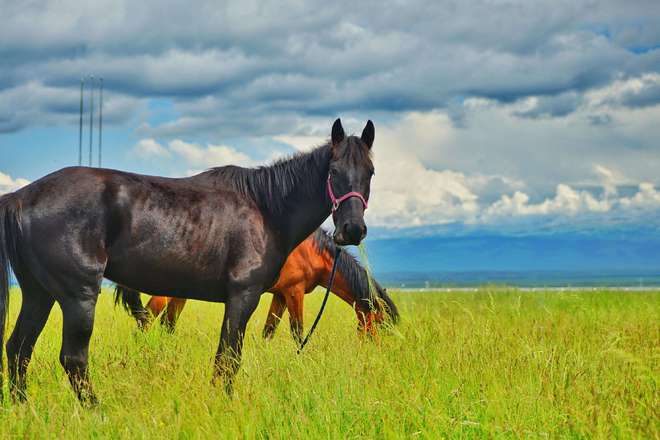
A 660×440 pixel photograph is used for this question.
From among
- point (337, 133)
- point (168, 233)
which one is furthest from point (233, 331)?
point (337, 133)

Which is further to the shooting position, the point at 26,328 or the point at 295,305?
the point at 295,305

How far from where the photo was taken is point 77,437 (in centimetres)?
453

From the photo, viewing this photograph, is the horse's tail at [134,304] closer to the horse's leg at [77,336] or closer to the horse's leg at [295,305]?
the horse's leg at [295,305]

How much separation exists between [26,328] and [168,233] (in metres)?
1.65

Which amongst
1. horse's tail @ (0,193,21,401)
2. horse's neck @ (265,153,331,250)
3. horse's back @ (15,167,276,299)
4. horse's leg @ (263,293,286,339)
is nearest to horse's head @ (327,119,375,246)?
horse's neck @ (265,153,331,250)

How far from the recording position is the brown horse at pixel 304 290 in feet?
29.0

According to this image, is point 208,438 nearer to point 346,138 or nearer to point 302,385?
point 302,385

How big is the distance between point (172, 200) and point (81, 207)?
834 mm

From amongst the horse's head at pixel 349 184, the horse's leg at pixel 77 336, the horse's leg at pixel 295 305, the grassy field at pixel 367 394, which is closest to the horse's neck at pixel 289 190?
the horse's head at pixel 349 184

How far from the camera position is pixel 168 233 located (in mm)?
5855

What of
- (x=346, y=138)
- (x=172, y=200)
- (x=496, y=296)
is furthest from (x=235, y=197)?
(x=496, y=296)

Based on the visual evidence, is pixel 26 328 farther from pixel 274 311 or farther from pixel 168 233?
pixel 274 311

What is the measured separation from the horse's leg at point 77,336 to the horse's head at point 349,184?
2.26 meters

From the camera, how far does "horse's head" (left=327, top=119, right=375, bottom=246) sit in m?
5.86
